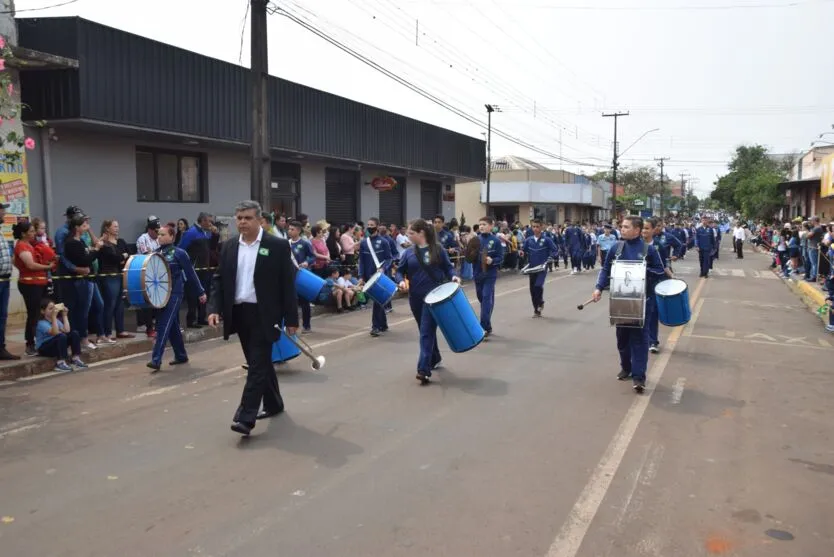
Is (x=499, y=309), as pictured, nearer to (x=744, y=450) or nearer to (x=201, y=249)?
(x=201, y=249)

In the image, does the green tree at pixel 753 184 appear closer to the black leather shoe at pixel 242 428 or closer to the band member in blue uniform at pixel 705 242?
the band member in blue uniform at pixel 705 242

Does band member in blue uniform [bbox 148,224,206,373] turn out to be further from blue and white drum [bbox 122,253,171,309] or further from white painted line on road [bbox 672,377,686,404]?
white painted line on road [bbox 672,377,686,404]

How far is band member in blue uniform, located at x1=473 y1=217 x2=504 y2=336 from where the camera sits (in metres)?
11.2

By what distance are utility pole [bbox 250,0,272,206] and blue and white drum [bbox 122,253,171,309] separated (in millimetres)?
4645

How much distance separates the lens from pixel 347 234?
16.9 m

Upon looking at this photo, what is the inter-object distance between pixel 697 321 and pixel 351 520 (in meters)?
10.6

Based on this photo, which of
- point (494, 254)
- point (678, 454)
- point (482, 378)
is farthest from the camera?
point (494, 254)

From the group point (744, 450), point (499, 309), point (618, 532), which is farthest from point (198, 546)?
point (499, 309)

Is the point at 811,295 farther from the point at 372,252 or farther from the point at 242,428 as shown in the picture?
the point at 242,428

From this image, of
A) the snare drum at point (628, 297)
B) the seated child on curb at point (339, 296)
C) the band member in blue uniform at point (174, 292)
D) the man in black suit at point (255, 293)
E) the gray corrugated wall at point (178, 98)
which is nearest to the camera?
the man in black suit at point (255, 293)

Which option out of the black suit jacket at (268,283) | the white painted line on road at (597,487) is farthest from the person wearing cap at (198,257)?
the white painted line on road at (597,487)

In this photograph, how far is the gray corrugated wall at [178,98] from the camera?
12906mm

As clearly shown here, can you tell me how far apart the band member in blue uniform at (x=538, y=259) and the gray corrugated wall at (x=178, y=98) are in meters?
7.40

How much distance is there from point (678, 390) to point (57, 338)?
7.25 meters
